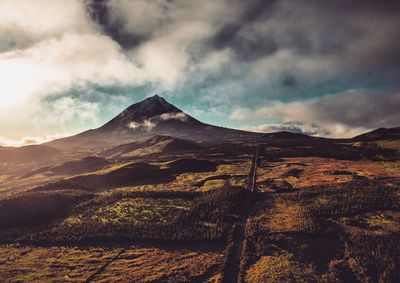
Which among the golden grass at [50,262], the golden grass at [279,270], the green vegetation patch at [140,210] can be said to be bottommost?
the golden grass at [50,262]

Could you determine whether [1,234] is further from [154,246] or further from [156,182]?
[156,182]

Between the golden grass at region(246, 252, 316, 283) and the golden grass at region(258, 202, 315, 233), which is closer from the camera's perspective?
the golden grass at region(246, 252, 316, 283)

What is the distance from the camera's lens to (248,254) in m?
29.2

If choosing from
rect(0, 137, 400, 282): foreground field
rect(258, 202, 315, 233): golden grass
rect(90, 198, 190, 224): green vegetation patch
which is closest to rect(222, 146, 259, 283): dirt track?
rect(0, 137, 400, 282): foreground field

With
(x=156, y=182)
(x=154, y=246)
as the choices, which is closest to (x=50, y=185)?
(x=156, y=182)

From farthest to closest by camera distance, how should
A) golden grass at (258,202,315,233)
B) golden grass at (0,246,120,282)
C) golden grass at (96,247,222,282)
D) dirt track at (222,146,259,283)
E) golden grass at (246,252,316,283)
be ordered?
1. golden grass at (258,202,315,233)
2. golden grass at (0,246,120,282)
3. golden grass at (96,247,222,282)
4. dirt track at (222,146,259,283)
5. golden grass at (246,252,316,283)

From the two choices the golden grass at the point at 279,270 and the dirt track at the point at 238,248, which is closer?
the golden grass at the point at 279,270

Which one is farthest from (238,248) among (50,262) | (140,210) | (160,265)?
(140,210)

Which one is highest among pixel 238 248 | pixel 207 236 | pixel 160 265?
pixel 207 236

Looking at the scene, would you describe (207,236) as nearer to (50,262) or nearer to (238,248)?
(238,248)

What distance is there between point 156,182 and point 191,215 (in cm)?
3792

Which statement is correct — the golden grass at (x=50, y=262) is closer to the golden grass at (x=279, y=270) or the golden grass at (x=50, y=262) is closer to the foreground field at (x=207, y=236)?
the foreground field at (x=207, y=236)

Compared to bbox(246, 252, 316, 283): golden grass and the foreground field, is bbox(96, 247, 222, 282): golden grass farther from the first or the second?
bbox(246, 252, 316, 283): golden grass

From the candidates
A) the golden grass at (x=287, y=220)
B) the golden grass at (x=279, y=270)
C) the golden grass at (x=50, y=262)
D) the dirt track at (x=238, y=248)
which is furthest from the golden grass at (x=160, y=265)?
the golden grass at (x=287, y=220)
